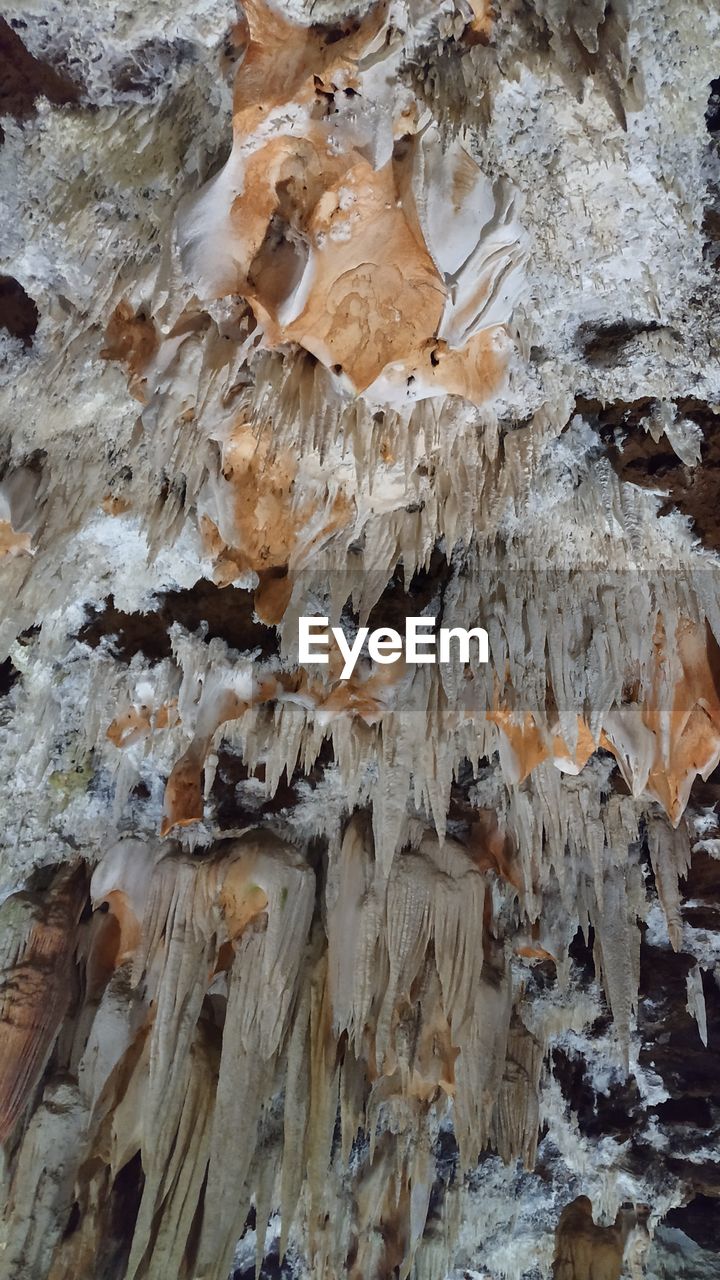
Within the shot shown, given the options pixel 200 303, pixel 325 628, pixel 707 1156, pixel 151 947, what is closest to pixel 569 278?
pixel 200 303

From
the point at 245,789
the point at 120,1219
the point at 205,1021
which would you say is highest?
the point at 245,789

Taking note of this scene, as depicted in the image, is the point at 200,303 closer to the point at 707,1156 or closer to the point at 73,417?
the point at 73,417

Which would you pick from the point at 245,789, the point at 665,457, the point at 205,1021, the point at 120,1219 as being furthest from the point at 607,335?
the point at 120,1219

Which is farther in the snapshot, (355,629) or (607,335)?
(355,629)

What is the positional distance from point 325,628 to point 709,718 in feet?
5.62

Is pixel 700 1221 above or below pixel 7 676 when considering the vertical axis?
below

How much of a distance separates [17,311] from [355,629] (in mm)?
1927

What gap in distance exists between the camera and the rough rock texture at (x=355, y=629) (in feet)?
7.11

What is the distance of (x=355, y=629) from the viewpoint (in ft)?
13.2

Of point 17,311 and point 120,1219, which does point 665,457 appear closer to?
point 17,311

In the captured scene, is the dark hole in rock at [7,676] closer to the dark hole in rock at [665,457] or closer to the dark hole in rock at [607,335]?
the dark hole in rock at [665,457]

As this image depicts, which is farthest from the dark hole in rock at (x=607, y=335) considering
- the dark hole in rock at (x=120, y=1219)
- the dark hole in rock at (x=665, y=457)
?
the dark hole in rock at (x=120, y=1219)

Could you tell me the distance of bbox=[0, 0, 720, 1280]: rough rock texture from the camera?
85.4 inches

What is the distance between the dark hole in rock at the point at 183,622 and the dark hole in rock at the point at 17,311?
53.6 inches
